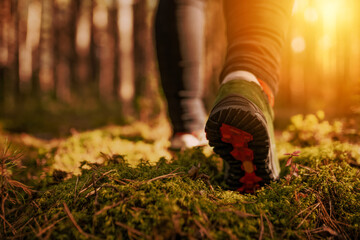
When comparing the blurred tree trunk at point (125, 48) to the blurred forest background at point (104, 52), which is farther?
the blurred forest background at point (104, 52)

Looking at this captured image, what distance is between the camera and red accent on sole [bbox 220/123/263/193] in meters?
1.01

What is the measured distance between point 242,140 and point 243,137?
0.02 meters

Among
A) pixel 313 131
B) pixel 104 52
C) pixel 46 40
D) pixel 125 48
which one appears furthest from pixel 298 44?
pixel 46 40

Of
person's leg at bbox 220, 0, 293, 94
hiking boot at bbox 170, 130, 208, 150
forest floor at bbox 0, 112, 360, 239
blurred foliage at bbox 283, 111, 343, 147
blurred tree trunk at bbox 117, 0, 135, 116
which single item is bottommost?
forest floor at bbox 0, 112, 360, 239

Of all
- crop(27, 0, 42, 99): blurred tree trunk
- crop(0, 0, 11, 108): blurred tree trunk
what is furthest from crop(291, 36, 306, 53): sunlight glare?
crop(0, 0, 11, 108): blurred tree trunk

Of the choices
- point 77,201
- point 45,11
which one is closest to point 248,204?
point 77,201

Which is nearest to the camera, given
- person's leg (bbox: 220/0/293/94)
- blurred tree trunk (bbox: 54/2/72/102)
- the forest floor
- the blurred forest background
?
the forest floor

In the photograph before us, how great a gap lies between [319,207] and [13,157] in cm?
129

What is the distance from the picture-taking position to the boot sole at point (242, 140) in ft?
3.24

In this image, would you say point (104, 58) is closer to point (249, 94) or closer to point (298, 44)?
A: point (298, 44)

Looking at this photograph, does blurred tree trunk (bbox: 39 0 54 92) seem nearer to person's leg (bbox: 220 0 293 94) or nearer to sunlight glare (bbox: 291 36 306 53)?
sunlight glare (bbox: 291 36 306 53)

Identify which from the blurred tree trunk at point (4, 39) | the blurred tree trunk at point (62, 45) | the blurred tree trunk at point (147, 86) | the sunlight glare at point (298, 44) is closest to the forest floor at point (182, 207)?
the blurred tree trunk at point (147, 86)

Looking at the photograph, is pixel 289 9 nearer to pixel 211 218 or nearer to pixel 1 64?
pixel 211 218

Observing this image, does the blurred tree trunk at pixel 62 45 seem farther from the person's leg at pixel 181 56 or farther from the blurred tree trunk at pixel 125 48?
the person's leg at pixel 181 56
